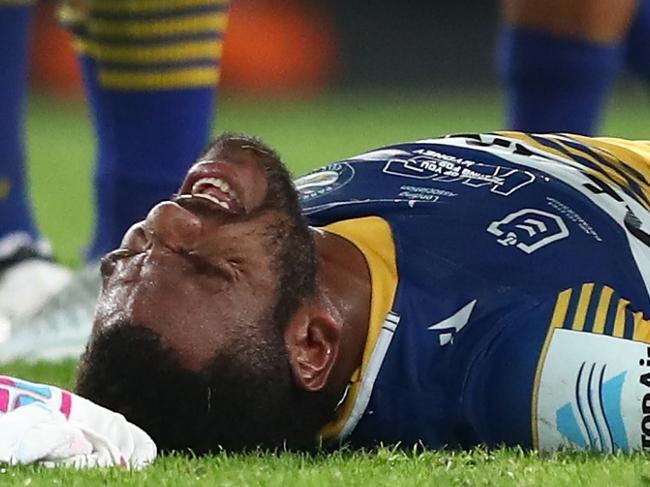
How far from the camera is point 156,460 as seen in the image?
4.91 ft

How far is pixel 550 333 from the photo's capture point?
1.60 m

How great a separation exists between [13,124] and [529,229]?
1.31 m

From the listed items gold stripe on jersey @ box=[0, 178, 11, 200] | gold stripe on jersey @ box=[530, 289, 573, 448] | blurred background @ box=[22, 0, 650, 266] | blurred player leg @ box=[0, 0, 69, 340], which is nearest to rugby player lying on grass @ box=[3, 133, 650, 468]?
gold stripe on jersey @ box=[530, 289, 573, 448]

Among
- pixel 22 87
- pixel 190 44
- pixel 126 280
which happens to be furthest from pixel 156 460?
pixel 22 87

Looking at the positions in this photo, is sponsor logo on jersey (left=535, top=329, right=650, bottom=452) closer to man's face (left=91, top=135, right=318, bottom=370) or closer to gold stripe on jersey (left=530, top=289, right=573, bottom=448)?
gold stripe on jersey (left=530, top=289, right=573, bottom=448)

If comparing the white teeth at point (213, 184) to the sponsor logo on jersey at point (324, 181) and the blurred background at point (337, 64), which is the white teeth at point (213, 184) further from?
the blurred background at point (337, 64)

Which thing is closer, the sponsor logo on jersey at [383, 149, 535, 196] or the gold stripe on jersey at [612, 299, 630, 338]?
the gold stripe on jersey at [612, 299, 630, 338]

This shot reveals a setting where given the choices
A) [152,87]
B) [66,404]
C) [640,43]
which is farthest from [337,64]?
[66,404]

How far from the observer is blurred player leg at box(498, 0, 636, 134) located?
2.83m

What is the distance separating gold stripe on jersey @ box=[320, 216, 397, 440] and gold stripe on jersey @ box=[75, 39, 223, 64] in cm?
78

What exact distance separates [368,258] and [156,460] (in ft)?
1.00

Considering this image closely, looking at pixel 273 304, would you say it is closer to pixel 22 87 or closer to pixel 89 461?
pixel 89 461

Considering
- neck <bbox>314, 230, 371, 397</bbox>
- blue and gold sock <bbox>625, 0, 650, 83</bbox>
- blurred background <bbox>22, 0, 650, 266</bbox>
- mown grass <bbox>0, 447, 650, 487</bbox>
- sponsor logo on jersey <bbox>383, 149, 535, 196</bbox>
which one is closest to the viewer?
mown grass <bbox>0, 447, 650, 487</bbox>

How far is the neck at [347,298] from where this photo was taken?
63.6 inches
